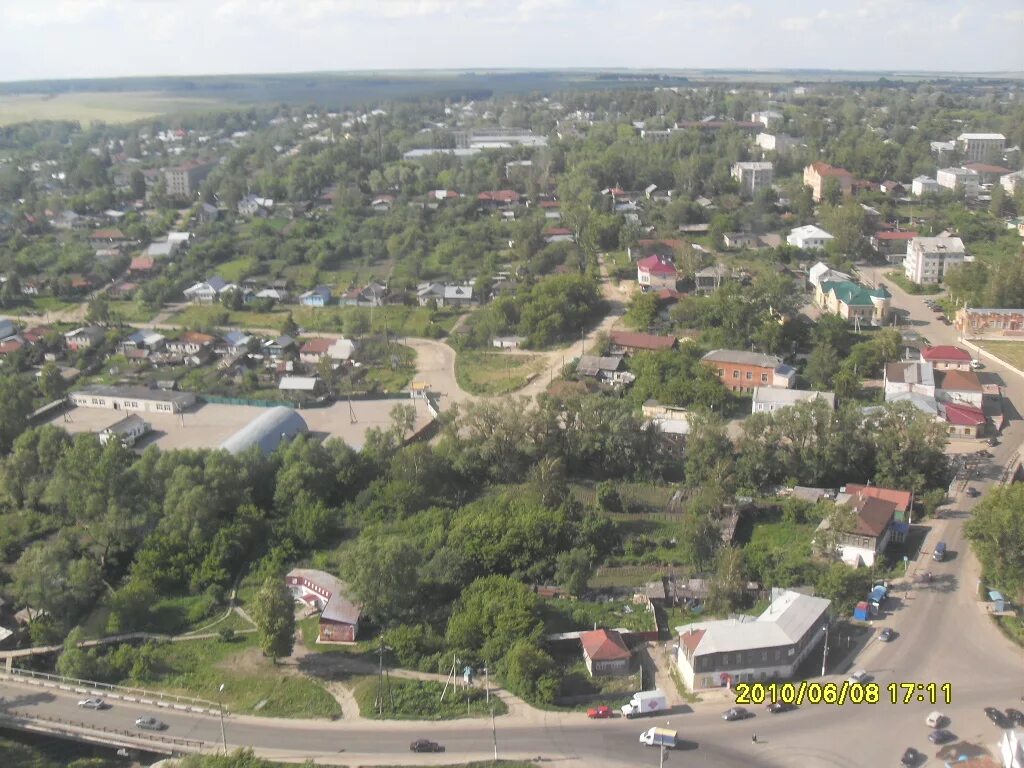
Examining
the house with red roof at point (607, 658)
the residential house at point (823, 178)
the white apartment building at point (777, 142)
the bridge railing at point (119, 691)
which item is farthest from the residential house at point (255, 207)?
the house with red roof at point (607, 658)

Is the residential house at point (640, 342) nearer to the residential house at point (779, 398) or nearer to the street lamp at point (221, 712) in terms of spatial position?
the residential house at point (779, 398)

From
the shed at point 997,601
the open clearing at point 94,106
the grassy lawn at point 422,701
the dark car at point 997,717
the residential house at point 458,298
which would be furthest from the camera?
the open clearing at point 94,106

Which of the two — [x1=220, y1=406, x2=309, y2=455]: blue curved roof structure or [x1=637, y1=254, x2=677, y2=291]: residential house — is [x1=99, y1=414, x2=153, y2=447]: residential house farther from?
[x1=637, y1=254, x2=677, y2=291]: residential house

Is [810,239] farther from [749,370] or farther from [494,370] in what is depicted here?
[494,370]

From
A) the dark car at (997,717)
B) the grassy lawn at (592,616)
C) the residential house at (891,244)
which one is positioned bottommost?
the grassy lawn at (592,616)

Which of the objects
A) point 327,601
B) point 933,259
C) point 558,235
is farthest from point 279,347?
point 933,259

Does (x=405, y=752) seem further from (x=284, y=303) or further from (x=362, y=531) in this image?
(x=284, y=303)
